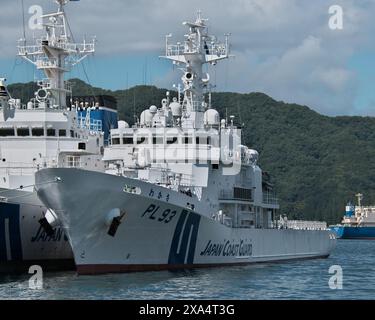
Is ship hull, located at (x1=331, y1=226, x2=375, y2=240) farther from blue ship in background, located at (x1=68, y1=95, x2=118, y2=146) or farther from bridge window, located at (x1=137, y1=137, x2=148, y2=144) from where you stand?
bridge window, located at (x1=137, y1=137, x2=148, y2=144)

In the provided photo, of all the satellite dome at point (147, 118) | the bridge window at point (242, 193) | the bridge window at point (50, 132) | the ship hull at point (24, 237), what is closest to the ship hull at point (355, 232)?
the bridge window at point (242, 193)

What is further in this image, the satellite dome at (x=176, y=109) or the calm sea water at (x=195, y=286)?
the satellite dome at (x=176, y=109)

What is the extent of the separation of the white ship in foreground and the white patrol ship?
5.78ft

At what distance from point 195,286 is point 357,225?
8350cm

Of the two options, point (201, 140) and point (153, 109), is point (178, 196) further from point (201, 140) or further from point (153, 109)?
point (153, 109)

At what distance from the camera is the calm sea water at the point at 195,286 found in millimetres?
23375

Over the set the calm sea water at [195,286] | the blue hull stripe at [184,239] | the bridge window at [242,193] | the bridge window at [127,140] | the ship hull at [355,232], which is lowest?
the ship hull at [355,232]

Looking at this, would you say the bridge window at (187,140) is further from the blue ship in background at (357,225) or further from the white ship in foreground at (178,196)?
the blue ship in background at (357,225)

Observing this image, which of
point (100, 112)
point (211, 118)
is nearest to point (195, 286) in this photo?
point (211, 118)

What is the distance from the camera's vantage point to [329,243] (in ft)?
160

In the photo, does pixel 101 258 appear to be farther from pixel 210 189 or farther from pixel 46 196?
pixel 210 189

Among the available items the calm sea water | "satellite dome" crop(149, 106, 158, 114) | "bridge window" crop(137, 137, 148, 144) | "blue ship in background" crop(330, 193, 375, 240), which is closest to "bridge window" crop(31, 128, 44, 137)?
"bridge window" crop(137, 137, 148, 144)

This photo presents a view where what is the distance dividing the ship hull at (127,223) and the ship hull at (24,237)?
266cm
